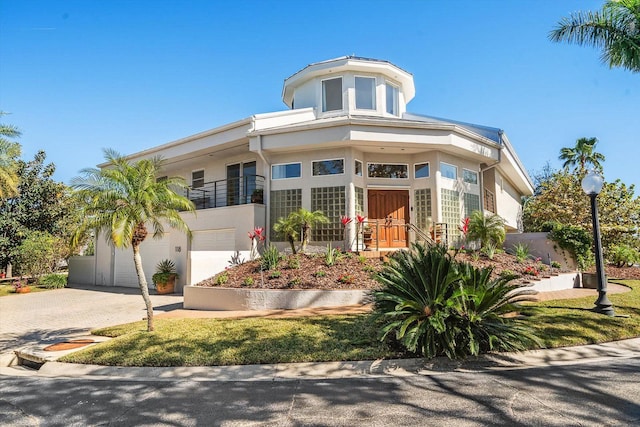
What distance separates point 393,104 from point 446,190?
543 cm

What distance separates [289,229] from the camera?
1380 cm

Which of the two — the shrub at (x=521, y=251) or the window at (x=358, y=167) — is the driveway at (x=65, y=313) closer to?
the window at (x=358, y=167)

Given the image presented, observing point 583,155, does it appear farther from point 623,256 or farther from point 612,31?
point 612,31

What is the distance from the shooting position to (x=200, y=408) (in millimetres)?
4219

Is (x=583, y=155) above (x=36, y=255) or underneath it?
above

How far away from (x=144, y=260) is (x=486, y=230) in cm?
1590

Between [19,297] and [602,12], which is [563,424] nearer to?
[602,12]

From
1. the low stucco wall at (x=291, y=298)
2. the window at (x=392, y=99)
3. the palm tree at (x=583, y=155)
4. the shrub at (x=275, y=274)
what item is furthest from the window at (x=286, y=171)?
the palm tree at (x=583, y=155)

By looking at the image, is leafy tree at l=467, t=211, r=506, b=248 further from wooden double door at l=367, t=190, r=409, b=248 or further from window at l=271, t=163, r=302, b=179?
window at l=271, t=163, r=302, b=179

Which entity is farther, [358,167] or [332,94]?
[332,94]

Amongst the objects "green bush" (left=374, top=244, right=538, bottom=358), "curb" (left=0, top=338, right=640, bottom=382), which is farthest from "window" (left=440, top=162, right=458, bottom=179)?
"curb" (left=0, top=338, right=640, bottom=382)

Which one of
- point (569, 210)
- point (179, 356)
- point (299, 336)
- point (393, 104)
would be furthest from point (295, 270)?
point (569, 210)

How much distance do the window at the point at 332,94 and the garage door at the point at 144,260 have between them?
9.88 m

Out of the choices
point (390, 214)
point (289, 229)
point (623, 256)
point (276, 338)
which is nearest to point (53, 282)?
point (289, 229)
